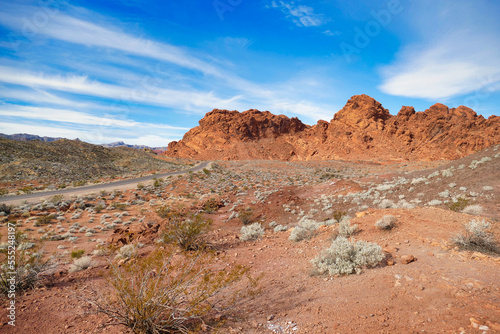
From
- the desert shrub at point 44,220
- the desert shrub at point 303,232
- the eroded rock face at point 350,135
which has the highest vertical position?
the eroded rock face at point 350,135

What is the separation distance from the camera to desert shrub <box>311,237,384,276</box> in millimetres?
4766

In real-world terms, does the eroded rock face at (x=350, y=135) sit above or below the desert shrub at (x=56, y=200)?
above

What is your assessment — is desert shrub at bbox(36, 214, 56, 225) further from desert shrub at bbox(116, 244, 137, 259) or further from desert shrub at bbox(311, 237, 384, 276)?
desert shrub at bbox(311, 237, 384, 276)

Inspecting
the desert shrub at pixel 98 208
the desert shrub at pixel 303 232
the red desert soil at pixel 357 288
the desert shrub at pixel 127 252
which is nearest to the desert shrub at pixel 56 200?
the desert shrub at pixel 98 208

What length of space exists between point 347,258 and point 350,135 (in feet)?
274

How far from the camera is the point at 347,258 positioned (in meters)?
5.05

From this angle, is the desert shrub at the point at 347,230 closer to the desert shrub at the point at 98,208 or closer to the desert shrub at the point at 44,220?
the desert shrub at the point at 44,220

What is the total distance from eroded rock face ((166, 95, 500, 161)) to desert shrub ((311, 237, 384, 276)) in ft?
237

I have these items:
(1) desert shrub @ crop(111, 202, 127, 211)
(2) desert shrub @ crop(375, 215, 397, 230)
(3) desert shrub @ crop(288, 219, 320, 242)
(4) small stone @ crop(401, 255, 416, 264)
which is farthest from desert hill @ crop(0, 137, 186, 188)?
(4) small stone @ crop(401, 255, 416, 264)

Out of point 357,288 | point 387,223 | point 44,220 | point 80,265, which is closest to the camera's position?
point 357,288

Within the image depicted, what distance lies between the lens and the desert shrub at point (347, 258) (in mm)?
4766

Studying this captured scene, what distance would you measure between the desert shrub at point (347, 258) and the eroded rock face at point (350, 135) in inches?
2845

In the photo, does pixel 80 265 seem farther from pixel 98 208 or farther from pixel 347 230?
pixel 98 208

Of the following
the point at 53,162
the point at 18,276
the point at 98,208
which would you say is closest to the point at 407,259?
the point at 18,276
